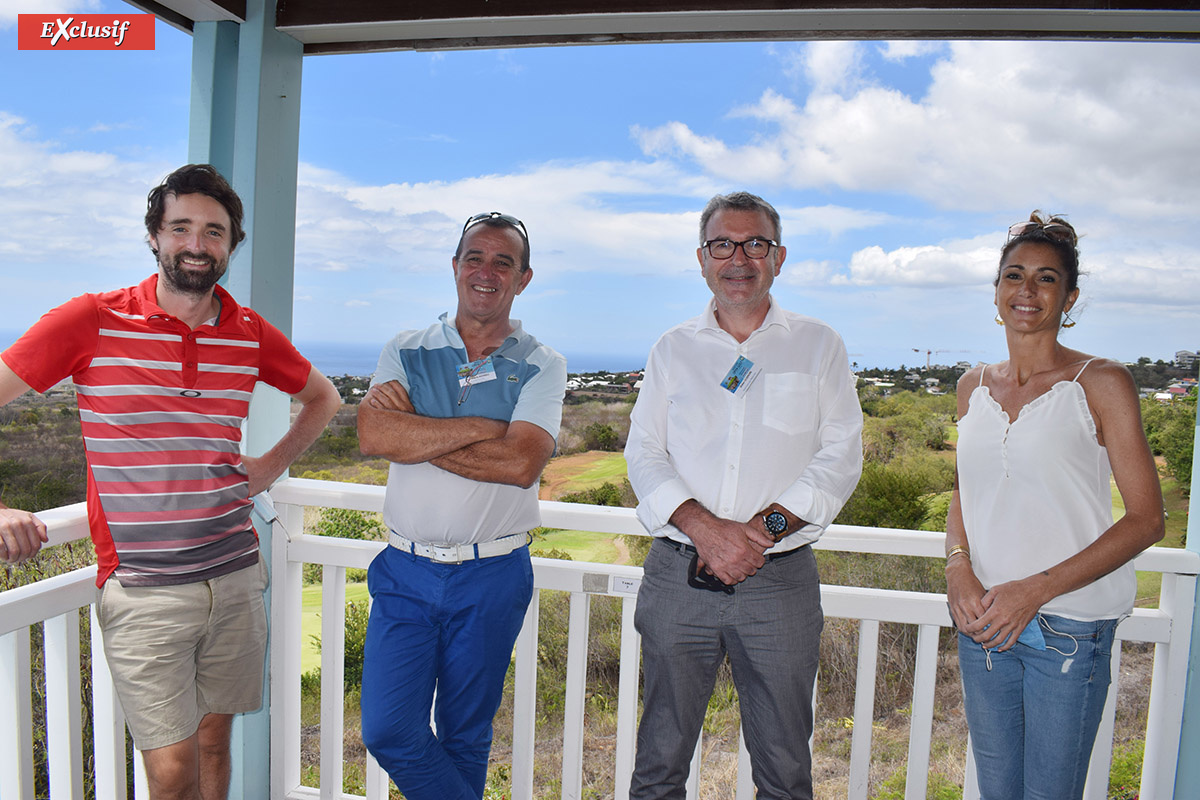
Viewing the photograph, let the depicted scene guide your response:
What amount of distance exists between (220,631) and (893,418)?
3123mm

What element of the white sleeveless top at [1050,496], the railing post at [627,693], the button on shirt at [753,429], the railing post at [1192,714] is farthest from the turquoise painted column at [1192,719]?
the railing post at [627,693]

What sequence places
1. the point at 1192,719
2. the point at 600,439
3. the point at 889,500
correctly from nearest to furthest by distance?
the point at 1192,719
the point at 600,439
the point at 889,500

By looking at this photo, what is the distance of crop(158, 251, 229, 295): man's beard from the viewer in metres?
1.66

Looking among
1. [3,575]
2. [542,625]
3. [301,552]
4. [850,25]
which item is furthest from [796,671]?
[3,575]

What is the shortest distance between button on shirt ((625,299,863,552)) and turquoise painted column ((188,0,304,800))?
1.36m

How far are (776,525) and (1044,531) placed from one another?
57 cm

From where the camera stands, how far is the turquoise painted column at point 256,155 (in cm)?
224

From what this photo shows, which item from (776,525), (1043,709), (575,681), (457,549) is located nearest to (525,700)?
(575,681)

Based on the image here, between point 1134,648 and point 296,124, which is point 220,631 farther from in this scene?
point 1134,648

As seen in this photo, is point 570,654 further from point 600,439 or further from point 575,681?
point 600,439

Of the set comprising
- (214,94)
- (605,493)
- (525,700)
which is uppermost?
(214,94)

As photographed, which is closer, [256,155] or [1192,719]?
[1192,719]

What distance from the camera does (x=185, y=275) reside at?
1662mm

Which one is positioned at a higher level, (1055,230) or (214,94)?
(214,94)
